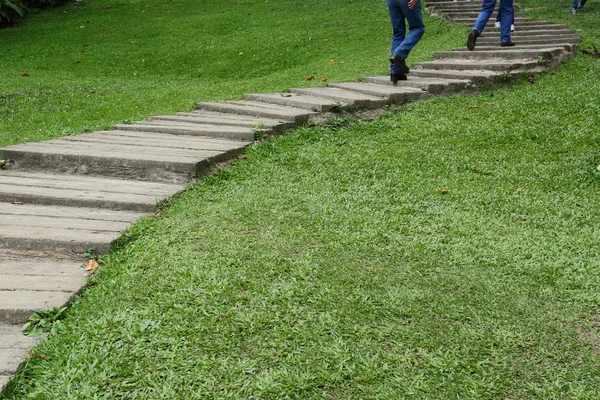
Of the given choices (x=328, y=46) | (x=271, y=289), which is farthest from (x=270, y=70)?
(x=271, y=289)

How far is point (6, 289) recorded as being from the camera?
10.2ft

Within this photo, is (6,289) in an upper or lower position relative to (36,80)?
lower

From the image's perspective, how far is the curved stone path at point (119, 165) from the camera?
10.7 feet

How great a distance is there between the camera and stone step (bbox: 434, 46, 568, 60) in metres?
7.94

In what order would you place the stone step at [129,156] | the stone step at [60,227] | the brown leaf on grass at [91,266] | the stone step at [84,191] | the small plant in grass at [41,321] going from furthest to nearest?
1. the stone step at [129,156]
2. the stone step at [84,191]
3. the stone step at [60,227]
4. the brown leaf on grass at [91,266]
5. the small plant in grass at [41,321]

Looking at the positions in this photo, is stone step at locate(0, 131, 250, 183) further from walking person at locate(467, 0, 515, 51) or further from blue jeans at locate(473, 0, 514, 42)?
blue jeans at locate(473, 0, 514, 42)

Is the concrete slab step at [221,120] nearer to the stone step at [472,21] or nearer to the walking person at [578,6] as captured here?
the stone step at [472,21]

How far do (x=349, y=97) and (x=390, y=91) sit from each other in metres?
0.60

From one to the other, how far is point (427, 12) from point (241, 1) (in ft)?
20.8

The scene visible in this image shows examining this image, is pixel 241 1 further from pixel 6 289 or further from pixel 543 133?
pixel 6 289

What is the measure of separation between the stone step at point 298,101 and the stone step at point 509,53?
9.74 ft

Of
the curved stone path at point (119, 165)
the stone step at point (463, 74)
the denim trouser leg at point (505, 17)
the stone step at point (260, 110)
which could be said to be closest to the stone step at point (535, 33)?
the denim trouser leg at point (505, 17)

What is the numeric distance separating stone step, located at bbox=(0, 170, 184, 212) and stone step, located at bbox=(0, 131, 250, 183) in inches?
4.6

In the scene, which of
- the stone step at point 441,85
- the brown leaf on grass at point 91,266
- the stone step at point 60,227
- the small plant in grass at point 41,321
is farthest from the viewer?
the stone step at point 441,85
